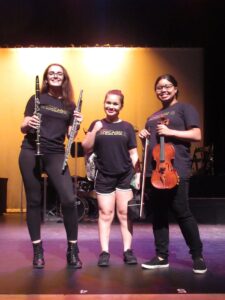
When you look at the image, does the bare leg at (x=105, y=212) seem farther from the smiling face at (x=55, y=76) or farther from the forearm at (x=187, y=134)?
the smiling face at (x=55, y=76)

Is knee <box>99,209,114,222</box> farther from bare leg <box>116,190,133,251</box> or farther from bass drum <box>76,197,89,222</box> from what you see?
bass drum <box>76,197,89,222</box>

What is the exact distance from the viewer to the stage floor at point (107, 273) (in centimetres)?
334

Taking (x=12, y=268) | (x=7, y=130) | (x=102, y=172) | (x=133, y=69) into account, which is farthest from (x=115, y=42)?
(x=12, y=268)

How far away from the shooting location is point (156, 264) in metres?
3.97

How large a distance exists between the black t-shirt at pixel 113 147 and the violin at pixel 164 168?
1.25 ft

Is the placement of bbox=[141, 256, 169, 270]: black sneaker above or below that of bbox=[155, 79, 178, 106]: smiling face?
below

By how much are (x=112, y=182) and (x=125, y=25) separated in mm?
4848

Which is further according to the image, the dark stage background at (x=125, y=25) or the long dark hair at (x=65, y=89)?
the dark stage background at (x=125, y=25)

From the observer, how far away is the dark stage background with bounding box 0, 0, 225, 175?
27.1 ft

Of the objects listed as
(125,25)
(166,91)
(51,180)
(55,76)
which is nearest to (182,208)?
(166,91)

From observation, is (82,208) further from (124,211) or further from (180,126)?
(180,126)

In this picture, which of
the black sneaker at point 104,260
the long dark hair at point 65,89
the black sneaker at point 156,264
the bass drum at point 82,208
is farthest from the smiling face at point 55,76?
the bass drum at point 82,208

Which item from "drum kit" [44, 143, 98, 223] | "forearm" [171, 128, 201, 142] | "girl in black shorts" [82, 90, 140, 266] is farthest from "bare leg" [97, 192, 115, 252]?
"drum kit" [44, 143, 98, 223]

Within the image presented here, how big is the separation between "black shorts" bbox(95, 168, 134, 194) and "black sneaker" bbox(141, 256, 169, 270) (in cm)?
61
